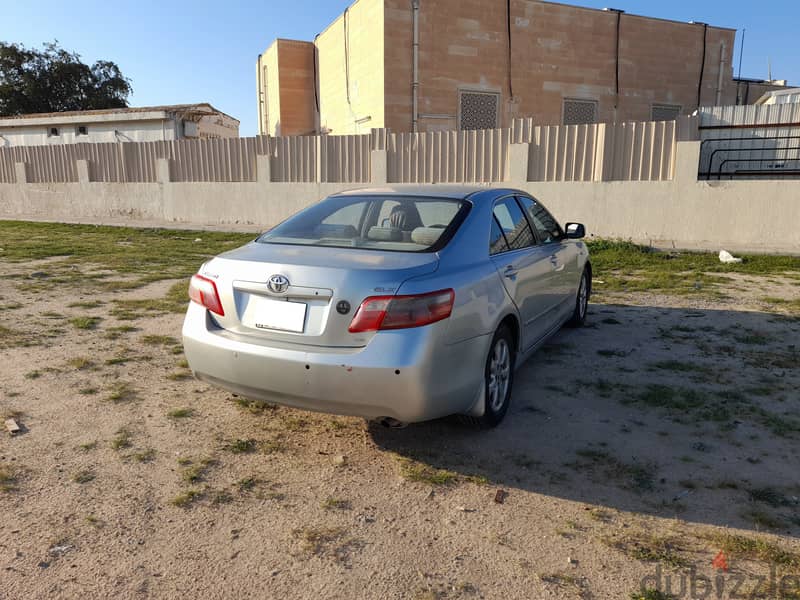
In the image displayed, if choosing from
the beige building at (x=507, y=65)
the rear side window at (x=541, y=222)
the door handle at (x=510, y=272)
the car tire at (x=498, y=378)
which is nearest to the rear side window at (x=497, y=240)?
the door handle at (x=510, y=272)

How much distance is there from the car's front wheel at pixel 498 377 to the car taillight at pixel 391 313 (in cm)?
66

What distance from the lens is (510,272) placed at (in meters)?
3.91

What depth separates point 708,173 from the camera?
11.6 m

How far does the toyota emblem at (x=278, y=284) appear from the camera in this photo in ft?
10.3

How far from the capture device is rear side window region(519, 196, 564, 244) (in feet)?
16.0

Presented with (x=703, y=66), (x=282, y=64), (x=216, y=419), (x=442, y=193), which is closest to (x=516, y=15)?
(x=703, y=66)

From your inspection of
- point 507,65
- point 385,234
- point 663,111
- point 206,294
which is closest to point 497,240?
point 385,234

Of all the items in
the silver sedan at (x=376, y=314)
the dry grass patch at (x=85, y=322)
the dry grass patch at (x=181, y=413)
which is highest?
the silver sedan at (x=376, y=314)

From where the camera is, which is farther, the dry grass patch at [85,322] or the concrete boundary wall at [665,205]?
the concrete boundary wall at [665,205]

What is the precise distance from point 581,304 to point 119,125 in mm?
32599

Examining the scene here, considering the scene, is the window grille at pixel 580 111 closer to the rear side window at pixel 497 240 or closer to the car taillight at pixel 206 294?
the rear side window at pixel 497 240

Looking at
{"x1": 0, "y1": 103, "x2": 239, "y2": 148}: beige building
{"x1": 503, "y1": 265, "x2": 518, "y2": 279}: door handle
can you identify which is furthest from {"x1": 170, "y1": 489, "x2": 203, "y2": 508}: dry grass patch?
{"x1": 0, "y1": 103, "x2": 239, "y2": 148}: beige building

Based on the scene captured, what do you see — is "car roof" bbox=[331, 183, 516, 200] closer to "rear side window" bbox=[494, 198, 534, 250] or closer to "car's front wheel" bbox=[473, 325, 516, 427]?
"rear side window" bbox=[494, 198, 534, 250]

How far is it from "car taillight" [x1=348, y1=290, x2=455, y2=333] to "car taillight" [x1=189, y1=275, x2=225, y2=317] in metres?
0.86
